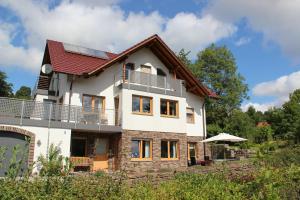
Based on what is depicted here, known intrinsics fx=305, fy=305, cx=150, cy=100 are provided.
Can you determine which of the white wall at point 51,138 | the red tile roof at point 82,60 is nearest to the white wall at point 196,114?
the red tile roof at point 82,60

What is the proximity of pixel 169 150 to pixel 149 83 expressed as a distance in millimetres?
4677

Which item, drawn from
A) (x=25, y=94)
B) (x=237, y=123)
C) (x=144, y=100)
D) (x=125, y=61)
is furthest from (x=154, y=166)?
(x=25, y=94)

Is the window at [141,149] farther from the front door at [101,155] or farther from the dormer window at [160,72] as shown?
the dormer window at [160,72]

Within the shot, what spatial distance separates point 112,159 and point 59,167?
14.0 metres

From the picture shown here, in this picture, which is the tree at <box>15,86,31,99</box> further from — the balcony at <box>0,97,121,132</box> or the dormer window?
the balcony at <box>0,97,121,132</box>

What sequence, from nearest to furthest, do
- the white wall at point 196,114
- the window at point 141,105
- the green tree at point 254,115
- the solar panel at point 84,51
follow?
the window at point 141,105 → the solar panel at point 84,51 → the white wall at point 196,114 → the green tree at point 254,115

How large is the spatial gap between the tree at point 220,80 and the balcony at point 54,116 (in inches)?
1001

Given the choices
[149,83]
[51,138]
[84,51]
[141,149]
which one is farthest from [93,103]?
[84,51]

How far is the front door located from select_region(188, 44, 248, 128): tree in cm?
2497

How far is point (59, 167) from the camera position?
198 inches

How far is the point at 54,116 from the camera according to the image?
55.9 feet

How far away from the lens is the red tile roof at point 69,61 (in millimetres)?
18642

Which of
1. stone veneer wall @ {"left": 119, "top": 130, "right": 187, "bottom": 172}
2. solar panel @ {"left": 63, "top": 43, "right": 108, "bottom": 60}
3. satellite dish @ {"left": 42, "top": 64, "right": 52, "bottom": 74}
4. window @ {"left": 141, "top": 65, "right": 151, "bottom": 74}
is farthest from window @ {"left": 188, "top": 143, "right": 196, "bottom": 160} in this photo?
satellite dish @ {"left": 42, "top": 64, "right": 52, "bottom": 74}

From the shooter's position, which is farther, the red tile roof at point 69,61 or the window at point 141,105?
the window at point 141,105
